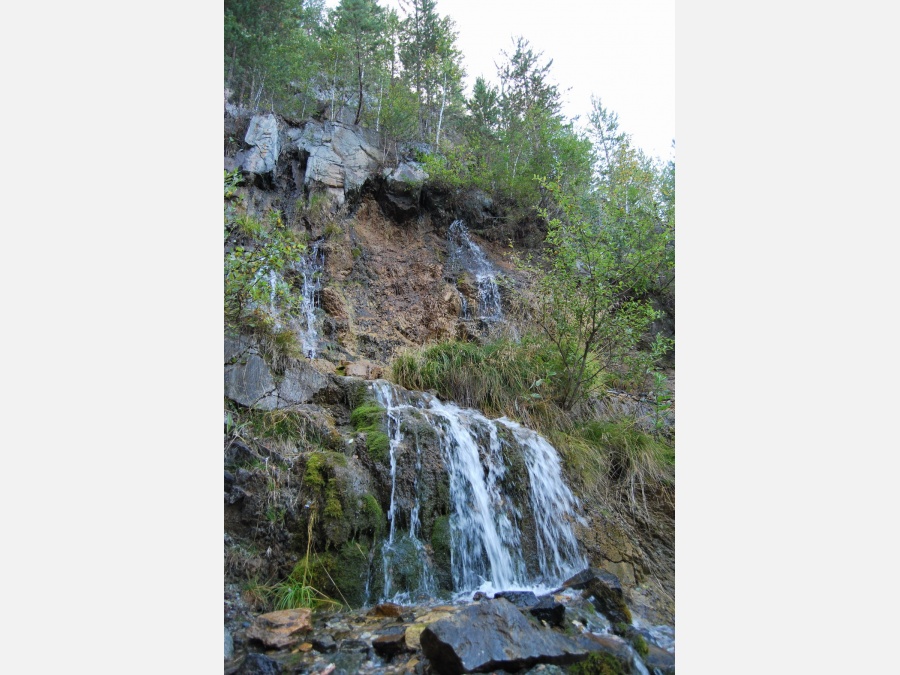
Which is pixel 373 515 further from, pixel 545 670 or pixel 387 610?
pixel 545 670

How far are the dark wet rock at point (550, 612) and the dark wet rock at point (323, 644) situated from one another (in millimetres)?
1080

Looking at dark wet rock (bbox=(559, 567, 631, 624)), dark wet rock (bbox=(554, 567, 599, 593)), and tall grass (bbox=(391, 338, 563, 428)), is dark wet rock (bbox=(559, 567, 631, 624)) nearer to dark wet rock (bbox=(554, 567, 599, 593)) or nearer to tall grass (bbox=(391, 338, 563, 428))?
dark wet rock (bbox=(554, 567, 599, 593))

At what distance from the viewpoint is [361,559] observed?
3281mm

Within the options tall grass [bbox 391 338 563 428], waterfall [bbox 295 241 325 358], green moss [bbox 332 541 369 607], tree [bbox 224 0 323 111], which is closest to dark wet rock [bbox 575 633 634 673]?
green moss [bbox 332 541 369 607]

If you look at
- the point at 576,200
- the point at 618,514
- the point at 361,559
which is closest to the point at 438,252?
the point at 576,200

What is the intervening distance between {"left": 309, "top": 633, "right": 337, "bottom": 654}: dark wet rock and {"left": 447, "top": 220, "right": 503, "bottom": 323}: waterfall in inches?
242

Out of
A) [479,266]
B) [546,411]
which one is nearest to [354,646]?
[546,411]

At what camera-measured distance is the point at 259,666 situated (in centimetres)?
226

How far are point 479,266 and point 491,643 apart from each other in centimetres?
787

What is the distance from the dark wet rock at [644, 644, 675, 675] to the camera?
2.42m

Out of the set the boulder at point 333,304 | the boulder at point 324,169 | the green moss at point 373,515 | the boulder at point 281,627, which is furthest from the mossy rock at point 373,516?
the boulder at point 324,169

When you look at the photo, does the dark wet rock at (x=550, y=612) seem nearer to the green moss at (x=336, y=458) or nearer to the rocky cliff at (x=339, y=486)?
the rocky cliff at (x=339, y=486)

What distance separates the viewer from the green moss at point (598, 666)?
2258 mm
